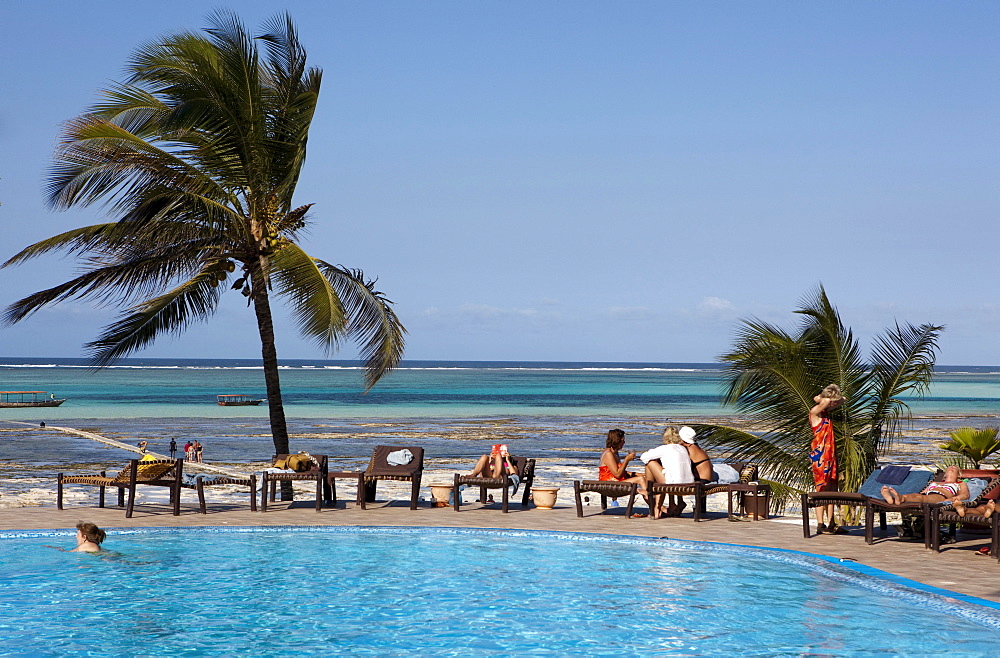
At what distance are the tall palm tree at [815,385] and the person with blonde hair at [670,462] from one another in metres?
0.51

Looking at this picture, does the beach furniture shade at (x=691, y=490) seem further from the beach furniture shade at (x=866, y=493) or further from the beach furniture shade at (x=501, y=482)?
the beach furniture shade at (x=501, y=482)

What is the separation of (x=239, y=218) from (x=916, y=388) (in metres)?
8.98

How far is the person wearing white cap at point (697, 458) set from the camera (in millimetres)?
11469

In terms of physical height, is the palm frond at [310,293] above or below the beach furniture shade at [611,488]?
above

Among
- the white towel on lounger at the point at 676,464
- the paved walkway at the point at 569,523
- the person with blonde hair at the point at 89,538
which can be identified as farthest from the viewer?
the white towel on lounger at the point at 676,464

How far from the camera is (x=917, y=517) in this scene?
10.1 m

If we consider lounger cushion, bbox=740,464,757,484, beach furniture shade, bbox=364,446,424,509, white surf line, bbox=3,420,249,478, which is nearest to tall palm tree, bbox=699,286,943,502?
lounger cushion, bbox=740,464,757,484

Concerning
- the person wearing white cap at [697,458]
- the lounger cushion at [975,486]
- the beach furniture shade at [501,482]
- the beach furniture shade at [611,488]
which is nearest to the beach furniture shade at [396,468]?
the beach furniture shade at [501,482]

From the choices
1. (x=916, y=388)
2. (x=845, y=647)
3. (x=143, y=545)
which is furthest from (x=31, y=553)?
(x=916, y=388)

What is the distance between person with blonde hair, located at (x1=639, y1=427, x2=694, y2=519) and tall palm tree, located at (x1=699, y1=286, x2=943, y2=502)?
0.51 metres

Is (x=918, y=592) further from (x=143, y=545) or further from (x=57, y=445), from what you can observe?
(x=57, y=445)

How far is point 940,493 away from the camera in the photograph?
9539mm

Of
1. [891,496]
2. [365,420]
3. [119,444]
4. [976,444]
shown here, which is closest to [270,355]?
[891,496]

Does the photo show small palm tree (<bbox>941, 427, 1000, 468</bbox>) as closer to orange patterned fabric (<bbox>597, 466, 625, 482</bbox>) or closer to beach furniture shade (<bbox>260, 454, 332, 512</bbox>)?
orange patterned fabric (<bbox>597, 466, 625, 482</bbox>)
